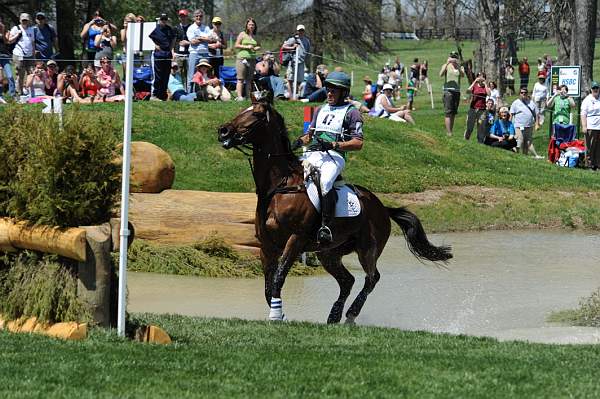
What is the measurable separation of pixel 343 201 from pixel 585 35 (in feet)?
87.2

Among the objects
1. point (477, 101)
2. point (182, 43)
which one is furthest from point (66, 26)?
point (182, 43)

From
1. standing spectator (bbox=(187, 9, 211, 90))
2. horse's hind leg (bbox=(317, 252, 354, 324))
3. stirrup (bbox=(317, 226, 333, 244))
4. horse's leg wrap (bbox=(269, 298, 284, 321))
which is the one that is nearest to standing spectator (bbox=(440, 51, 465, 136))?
standing spectator (bbox=(187, 9, 211, 90))

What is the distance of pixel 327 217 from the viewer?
1155 cm

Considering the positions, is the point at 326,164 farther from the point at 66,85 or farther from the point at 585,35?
the point at 585,35

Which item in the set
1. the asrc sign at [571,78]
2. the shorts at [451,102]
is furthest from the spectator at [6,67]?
the asrc sign at [571,78]

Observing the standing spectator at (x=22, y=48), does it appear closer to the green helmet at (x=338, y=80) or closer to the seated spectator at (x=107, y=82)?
the seated spectator at (x=107, y=82)

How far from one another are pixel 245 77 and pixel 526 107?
30.7 ft

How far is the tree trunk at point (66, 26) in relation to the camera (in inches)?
1599

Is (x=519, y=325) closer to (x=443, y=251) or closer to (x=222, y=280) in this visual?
(x=443, y=251)

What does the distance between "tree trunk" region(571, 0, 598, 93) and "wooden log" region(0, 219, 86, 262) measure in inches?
1148

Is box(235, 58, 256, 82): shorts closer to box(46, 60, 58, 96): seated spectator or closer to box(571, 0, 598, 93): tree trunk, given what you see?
box(46, 60, 58, 96): seated spectator

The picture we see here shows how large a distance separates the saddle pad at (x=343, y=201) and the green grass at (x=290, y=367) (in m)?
2.11

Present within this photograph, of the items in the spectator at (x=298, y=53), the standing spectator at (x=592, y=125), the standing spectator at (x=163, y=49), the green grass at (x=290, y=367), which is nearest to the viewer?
the green grass at (x=290, y=367)

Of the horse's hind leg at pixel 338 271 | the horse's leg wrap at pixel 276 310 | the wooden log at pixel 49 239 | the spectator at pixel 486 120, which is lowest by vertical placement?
the horse's leg wrap at pixel 276 310
